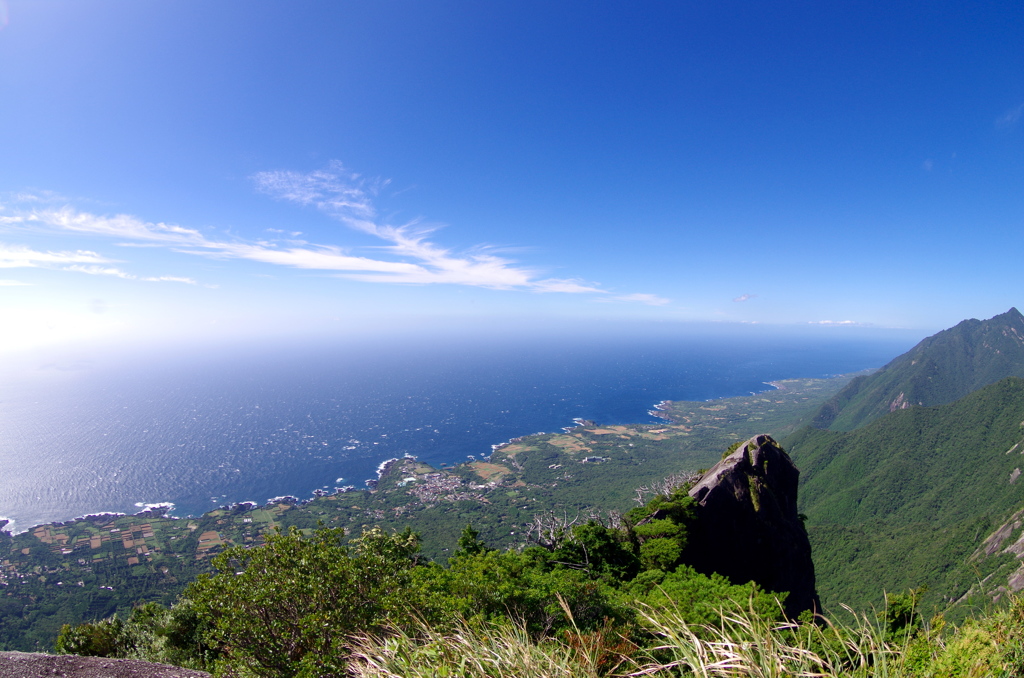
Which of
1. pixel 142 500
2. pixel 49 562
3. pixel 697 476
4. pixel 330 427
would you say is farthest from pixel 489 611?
pixel 330 427

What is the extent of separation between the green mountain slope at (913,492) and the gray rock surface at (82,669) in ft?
219

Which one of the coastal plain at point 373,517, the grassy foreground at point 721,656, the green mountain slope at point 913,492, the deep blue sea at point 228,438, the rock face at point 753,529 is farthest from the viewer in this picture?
the deep blue sea at point 228,438

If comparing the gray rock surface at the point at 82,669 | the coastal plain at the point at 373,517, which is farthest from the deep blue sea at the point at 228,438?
the gray rock surface at the point at 82,669

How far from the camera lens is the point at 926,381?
164 metres

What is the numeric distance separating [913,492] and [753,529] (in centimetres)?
9403

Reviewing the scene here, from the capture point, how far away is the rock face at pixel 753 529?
76.9 ft

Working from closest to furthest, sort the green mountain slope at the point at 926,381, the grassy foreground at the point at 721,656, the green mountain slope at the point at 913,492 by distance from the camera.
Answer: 1. the grassy foreground at the point at 721,656
2. the green mountain slope at the point at 913,492
3. the green mountain slope at the point at 926,381

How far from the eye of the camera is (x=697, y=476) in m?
30.3

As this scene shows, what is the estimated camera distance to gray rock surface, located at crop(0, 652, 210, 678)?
8375 millimetres

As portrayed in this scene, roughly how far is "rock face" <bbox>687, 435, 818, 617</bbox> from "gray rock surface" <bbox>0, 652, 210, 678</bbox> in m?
23.4

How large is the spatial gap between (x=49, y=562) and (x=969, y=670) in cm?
10072

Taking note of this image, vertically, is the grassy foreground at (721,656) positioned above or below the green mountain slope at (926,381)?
above

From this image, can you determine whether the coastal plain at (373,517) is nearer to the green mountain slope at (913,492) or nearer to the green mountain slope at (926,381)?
the green mountain slope at (913,492)

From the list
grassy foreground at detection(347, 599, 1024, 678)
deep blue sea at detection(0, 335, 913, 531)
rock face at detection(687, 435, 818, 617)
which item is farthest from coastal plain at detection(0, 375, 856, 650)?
grassy foreground at detection(347, 599, 1024, 678)
